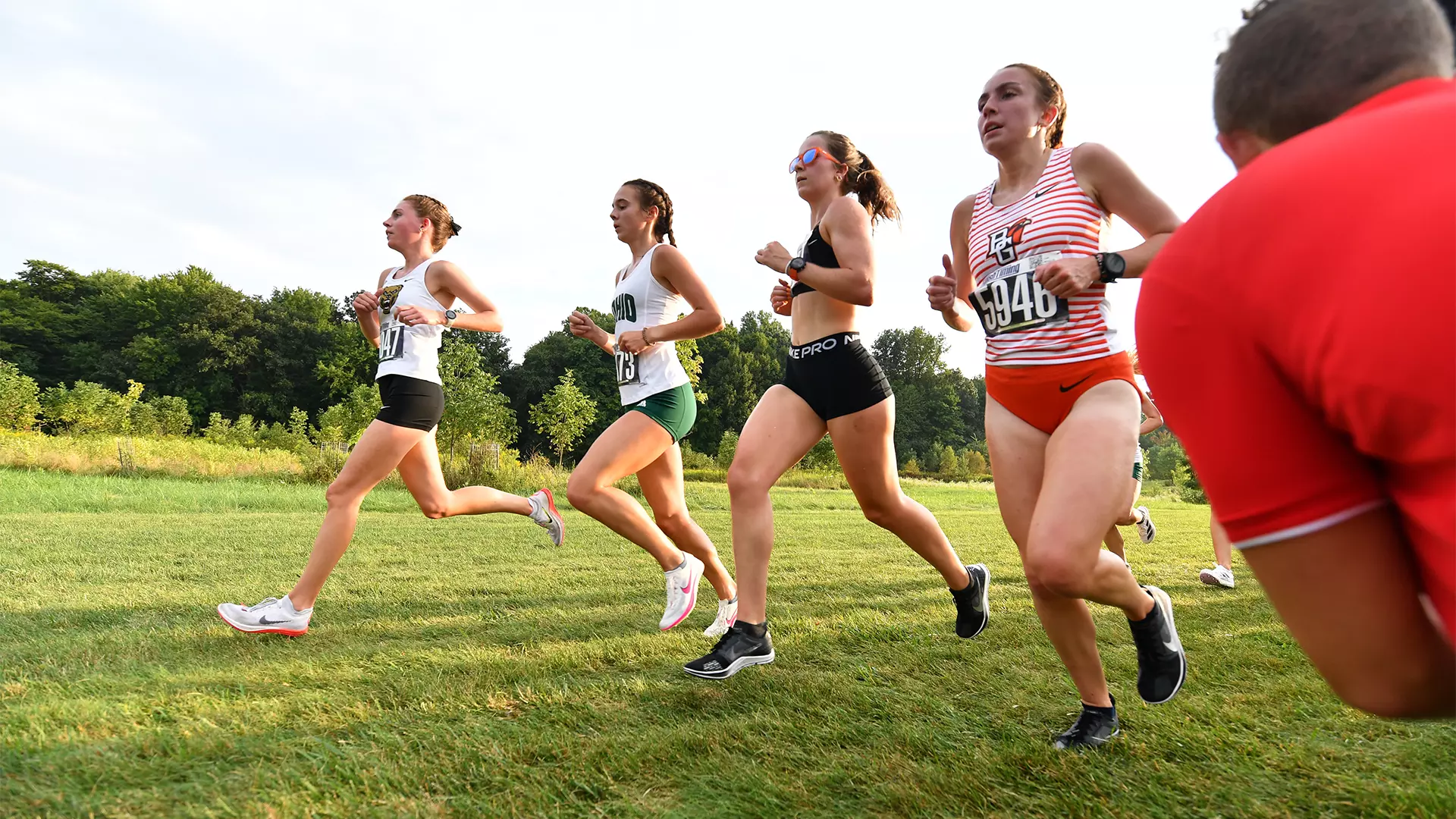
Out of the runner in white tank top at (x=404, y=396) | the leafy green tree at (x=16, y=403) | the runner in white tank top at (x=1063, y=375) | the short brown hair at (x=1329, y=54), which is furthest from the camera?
the leafy green tree at (x=16, y=403)

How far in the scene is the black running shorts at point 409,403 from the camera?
481cm

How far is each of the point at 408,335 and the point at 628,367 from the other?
1.34m

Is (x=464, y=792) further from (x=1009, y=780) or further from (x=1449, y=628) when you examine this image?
(x=1449, y=628)

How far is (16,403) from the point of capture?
103 ft

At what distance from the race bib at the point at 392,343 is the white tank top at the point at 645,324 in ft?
4.18

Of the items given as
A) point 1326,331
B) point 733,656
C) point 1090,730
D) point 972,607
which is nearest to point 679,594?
point 733,656

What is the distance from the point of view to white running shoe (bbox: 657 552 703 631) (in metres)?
4.98

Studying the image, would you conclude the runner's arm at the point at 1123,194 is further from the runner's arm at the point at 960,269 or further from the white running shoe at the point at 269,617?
the white running shoe at the point at 269,617

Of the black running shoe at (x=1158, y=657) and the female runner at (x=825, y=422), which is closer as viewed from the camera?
the black running shoe at (x=1158, y=657)

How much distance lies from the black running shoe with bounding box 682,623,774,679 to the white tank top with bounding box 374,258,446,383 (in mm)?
2322

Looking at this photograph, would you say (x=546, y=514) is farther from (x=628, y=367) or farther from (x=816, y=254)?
(x=816, y=254)

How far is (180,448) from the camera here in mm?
29641

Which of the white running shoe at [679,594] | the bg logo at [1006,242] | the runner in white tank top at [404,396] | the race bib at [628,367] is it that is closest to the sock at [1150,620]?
the bg logo at [1006,242]

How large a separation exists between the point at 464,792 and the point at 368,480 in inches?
106
